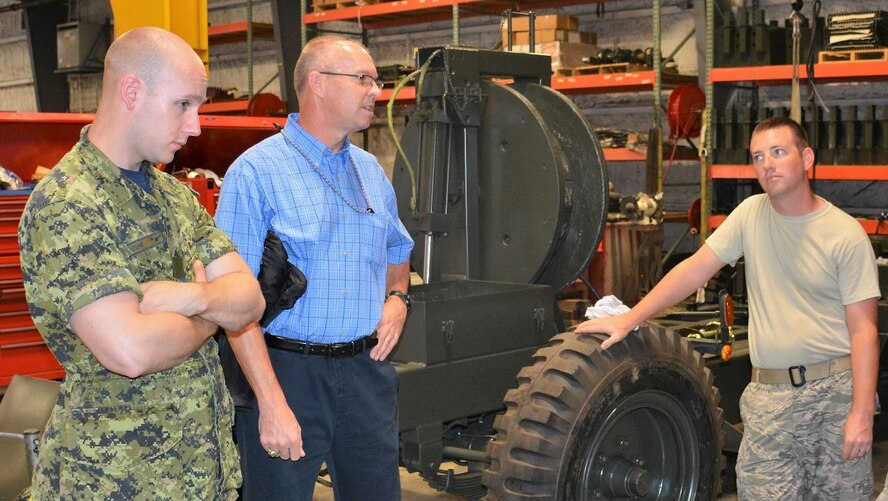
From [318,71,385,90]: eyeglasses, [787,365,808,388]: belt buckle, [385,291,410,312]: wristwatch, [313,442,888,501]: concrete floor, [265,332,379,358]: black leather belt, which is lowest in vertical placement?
[313,442,888,501]: concrete floor

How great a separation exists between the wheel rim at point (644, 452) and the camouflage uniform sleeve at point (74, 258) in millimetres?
1941

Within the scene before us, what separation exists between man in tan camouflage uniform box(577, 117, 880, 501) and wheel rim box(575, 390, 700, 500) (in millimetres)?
307

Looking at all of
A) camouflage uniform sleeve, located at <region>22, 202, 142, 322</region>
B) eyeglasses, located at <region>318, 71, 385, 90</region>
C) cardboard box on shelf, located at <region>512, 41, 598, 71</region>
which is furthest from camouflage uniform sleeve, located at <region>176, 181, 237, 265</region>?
cardboard box on shelf, located at <region>512, 41, 598, 71</region>

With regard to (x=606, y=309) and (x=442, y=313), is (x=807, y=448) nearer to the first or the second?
(x=606, y=309)

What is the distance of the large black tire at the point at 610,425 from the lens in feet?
11.3

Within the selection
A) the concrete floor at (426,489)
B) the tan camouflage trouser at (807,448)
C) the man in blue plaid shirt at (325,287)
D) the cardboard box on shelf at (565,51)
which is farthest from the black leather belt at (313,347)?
the cardboard box on shelf at (565,51)

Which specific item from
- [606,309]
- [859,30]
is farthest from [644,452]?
[859,30]

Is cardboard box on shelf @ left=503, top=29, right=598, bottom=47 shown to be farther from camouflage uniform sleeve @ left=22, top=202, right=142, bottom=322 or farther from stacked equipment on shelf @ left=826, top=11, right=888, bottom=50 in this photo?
camouflage uniform sleeve @ left=22, top=202, right=142, bottom=322

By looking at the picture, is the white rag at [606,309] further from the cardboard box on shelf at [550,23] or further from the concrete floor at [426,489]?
the cardboard box on shelf at [550,23]

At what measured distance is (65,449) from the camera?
84.7 inches

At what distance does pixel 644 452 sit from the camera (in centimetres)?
388

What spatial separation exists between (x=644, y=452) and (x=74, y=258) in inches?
94.4

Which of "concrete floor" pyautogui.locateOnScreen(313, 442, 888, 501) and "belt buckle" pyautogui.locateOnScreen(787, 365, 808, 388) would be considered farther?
"concrete floor" pyautogui.locateOnScreen(313, 442, 888, 501)

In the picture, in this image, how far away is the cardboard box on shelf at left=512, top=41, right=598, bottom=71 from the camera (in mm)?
8562
